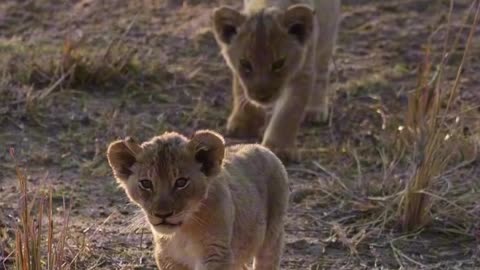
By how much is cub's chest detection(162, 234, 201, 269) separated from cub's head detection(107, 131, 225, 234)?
147 mm

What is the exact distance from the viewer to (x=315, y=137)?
29.8 feet

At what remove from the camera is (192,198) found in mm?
5207

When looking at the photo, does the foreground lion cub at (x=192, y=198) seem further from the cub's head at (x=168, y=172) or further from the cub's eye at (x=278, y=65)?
the cub's eye at (x=278, y=65)

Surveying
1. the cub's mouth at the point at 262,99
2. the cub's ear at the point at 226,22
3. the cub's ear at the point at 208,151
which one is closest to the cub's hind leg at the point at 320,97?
the cub's mouth at the point at 262,99

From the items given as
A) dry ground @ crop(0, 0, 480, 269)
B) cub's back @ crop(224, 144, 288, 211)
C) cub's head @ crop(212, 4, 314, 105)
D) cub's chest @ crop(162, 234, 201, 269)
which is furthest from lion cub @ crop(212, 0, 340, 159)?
cub's chest @ crop(162, 234, 201, 269)

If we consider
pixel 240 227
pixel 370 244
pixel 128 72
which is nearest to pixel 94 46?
pixel 128 72

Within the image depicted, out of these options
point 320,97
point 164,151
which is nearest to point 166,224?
point 164,151

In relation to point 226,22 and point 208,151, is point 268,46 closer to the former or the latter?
point 226,22

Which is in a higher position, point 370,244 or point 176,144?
point 176,144

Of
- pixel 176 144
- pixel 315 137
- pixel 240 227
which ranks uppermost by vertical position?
pixel 176 144

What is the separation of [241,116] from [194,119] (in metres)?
0.30

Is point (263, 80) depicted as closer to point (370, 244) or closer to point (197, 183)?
point (370, 244)

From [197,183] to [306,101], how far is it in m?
3.62

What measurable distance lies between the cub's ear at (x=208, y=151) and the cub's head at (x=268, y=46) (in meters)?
3.12
